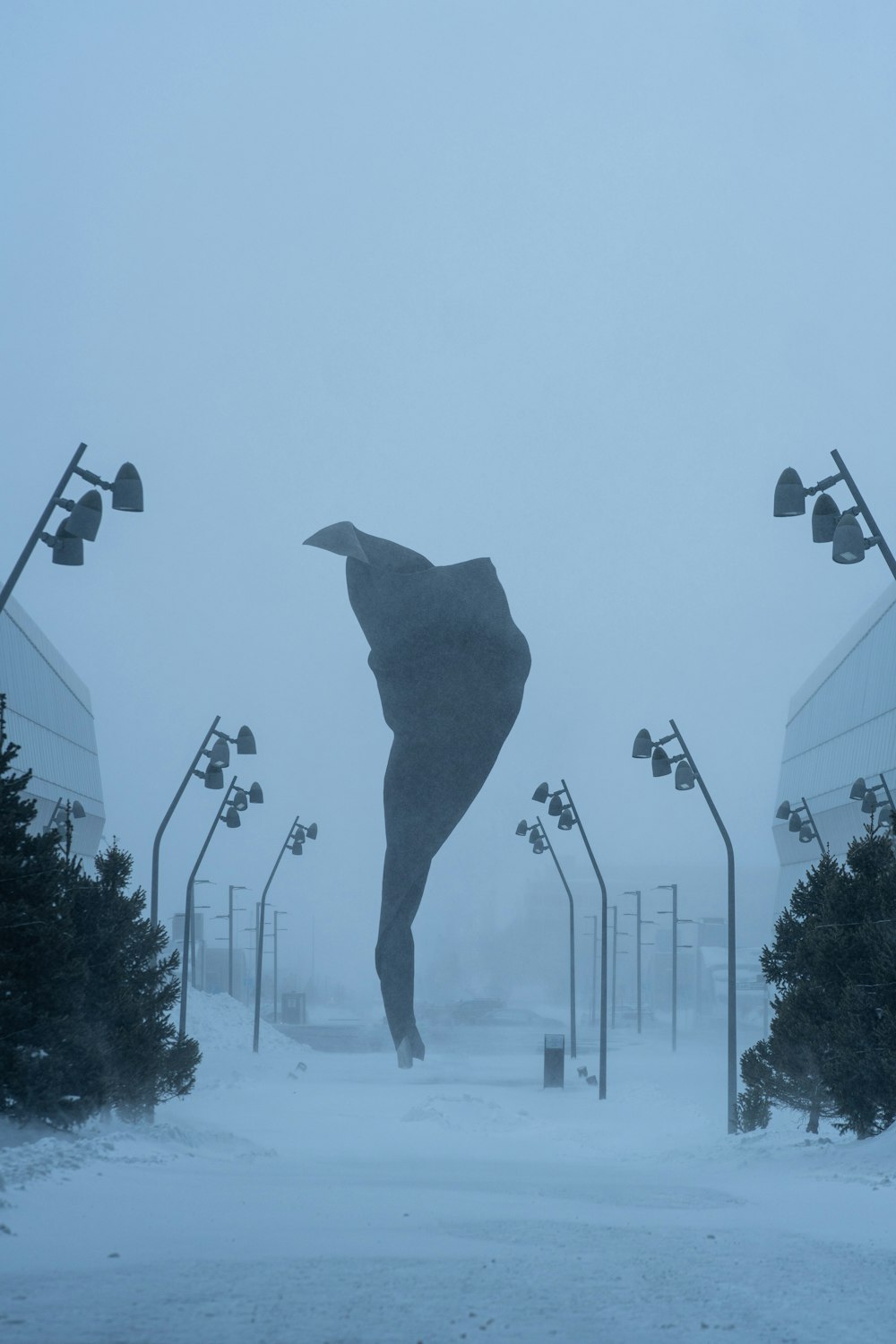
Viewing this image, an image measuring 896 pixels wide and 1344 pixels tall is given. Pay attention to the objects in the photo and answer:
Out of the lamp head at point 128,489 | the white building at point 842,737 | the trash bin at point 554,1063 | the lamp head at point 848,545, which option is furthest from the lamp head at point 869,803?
the white building at point 842,737

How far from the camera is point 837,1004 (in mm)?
15867

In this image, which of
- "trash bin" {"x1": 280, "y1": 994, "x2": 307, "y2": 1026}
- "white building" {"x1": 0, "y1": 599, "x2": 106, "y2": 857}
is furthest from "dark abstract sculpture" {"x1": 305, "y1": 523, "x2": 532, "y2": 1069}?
"trash bin" {"x1": 280, "y1": 994, "x2": 307, "y2": 1026}

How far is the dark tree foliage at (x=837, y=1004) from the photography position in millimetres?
14453

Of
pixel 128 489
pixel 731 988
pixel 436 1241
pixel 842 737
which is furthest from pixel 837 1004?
pixel 842 737

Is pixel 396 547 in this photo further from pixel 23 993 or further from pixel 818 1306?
pixel 818 1306

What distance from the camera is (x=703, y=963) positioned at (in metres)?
72.4

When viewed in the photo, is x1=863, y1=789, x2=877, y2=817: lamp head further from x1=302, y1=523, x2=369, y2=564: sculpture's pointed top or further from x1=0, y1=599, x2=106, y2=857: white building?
x1=0, y1=599, x2=106, y2=857: white building

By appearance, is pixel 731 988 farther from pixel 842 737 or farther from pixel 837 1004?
pixel 842 737

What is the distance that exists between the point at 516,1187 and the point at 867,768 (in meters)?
43.9

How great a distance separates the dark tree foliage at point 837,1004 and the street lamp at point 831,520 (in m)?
4.34

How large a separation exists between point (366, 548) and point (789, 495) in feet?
59.5

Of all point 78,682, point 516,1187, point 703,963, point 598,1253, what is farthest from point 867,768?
point 598,1253

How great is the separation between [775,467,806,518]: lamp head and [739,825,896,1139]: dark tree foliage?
4.80m

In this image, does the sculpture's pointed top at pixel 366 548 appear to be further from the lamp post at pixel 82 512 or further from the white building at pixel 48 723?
the white building at pixel 48 723
